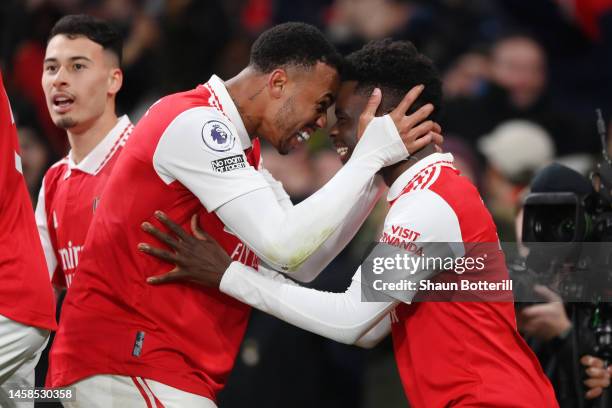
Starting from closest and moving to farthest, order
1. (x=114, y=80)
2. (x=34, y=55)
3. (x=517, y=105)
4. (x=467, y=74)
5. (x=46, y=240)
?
(x=46, y=240), (x=114, y=80), (x=517, y=105), (x=34, y=55), (x=467, y=74)

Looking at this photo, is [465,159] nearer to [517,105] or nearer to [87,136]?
[517,105]

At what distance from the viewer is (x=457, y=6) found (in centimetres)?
991

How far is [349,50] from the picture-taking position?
9.02 m

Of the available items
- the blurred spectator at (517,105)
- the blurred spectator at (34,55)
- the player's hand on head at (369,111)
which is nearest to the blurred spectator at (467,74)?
the blurred spectator at (517,105)

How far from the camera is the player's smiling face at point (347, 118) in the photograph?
4465 mm

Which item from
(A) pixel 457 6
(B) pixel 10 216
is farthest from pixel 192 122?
(A) pixel 457 6

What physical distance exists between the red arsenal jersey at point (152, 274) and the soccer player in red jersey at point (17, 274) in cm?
23

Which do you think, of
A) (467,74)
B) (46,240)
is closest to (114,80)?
(46,240)

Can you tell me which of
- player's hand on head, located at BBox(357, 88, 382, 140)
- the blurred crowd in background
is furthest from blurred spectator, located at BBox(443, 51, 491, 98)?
player's hand on head, located at BBox(357, 88, 382, 140)

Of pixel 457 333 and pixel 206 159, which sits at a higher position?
pixel 206 159

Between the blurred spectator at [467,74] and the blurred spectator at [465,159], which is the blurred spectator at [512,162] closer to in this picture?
the blurred spectator at [465,159]

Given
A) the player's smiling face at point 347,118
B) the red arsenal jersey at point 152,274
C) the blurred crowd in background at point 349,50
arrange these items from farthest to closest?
1. the blurred crowd in background at point 349,50
2. the player's smiling face at point 347,118
3. the red arsenal jersey at point 152,274

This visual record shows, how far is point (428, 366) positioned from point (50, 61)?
7.24 feet

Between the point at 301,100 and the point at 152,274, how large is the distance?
89 cm
